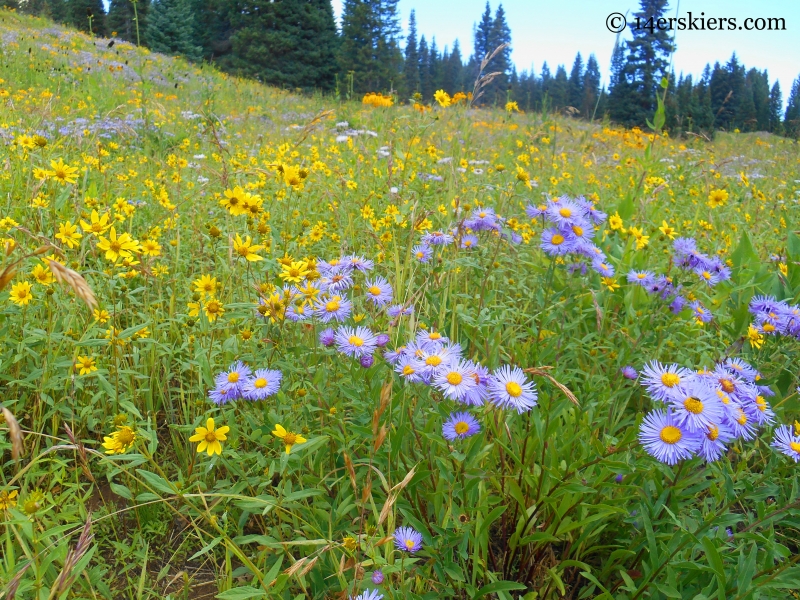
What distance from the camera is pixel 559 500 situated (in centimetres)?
116

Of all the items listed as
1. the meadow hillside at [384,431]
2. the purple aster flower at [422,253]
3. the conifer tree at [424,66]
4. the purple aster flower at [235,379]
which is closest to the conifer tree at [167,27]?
the meadow hillside at [384,431]

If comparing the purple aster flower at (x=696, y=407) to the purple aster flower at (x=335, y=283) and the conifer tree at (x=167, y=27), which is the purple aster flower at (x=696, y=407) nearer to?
the purple aster flower at (x=335, y=283)

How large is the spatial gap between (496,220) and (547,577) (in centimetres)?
119

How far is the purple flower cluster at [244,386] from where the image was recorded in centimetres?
118

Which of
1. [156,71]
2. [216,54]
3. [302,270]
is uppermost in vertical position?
[216,54]

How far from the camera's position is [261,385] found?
47.1 inches

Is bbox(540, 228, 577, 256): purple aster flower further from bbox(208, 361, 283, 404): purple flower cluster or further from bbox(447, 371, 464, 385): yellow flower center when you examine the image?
bbox(208, 361, 283, 404): purple flower cluster

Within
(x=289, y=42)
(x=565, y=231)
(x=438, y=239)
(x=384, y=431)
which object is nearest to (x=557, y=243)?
(x=565, y=231)

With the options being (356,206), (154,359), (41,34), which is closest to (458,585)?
(154,359)

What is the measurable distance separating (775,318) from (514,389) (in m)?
0.97

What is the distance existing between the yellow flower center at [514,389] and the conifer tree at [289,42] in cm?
2356

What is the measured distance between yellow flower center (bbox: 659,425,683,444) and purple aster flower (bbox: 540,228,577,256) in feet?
2.10

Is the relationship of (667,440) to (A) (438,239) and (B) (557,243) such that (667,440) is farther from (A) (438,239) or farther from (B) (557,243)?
(A) (438,239)

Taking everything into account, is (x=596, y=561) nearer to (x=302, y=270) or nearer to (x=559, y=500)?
(x=559, y=500)
